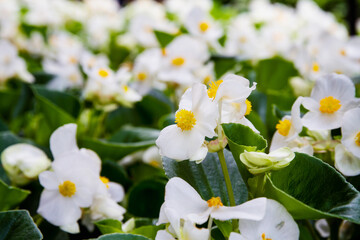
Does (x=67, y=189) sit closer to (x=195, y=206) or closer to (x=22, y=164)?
(x=22, y=164)

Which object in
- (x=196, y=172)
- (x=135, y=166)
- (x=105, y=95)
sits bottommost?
(x=135, y=166)

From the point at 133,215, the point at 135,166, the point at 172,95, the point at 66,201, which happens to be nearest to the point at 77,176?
the point at 66,201

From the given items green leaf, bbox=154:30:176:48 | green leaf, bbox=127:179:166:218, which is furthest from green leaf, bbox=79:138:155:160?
green leaf, bbox=154:30:176:48

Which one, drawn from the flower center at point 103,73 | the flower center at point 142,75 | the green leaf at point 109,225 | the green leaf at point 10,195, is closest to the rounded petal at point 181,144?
the green leaf at point 109,225

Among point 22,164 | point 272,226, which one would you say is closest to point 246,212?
point 272,226

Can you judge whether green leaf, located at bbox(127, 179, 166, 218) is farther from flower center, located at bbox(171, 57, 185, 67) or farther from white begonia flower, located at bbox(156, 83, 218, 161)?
flower center, located at bbox(171, 57, 185, 67)

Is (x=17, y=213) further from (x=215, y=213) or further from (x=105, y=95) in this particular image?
(x=105, y=95)

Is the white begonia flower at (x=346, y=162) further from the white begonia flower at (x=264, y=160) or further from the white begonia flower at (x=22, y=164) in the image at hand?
the white begonia flower at (x=22, y=164)
